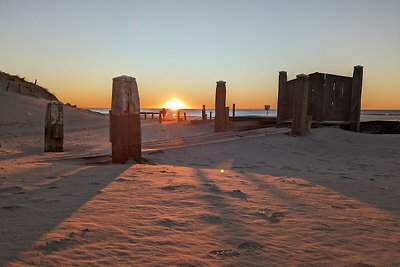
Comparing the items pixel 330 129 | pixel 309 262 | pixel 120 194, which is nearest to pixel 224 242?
pixel 309 262

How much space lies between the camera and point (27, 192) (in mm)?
3711

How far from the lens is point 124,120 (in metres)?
6.67

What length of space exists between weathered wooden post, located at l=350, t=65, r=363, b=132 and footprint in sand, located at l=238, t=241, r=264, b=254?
14079mm

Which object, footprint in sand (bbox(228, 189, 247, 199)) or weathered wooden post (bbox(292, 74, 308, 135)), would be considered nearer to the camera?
footprint in sand (bbox(228, 189, 247, 199))

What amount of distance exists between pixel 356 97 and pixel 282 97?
3.26 m

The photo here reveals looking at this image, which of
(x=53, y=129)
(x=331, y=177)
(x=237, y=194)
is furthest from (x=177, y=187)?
(x=53, y=129)

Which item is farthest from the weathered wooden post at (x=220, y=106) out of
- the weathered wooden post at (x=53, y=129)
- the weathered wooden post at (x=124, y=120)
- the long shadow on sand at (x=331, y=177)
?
the weathered wooden post at (x=124, y=120)

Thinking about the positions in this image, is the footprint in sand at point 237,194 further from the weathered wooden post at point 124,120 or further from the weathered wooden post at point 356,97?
the weathered wooden post at point 356,97

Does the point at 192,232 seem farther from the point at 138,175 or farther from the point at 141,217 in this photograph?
the point at 138,175

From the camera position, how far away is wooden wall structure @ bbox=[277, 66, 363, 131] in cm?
1448

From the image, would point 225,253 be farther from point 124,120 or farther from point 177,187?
point 124,120

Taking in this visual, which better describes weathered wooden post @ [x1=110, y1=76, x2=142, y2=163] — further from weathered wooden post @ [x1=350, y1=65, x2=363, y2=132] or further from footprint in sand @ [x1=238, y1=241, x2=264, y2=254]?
weathered wooden post @ [x1=350, y1=65, x2=363, y2=132]

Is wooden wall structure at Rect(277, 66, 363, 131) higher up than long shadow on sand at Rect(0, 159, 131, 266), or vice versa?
wooden wall structure at Rect(277, 66, 363, 131)

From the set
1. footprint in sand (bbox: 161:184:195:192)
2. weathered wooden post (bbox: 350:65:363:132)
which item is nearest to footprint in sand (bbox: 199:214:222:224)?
footprint in sand (bbox: 161:184:195:192)
